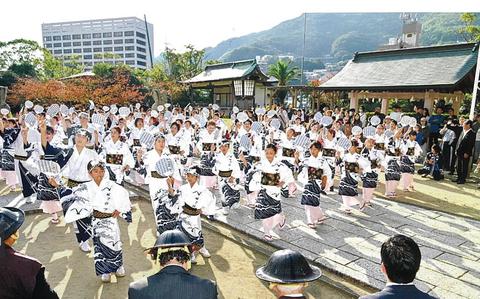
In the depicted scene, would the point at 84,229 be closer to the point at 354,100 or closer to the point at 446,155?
the point at 446,155

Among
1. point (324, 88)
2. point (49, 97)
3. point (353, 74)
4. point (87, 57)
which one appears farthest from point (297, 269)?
point (87, 57)

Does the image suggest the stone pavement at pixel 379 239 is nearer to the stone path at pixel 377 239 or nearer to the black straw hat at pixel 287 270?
the stone path at pixel 377 239

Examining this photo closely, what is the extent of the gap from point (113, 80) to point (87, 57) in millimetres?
96334

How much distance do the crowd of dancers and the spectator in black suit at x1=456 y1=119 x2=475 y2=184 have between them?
1686 millimetres

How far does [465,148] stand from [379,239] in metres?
6.01

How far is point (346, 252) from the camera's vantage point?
587 centimetres

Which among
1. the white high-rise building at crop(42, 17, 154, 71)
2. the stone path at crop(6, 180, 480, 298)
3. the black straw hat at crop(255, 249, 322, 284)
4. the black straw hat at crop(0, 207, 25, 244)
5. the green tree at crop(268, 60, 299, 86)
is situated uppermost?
the white high-rise building at crop(42, 17, 154, 71)

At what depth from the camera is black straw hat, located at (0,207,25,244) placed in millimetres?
2523

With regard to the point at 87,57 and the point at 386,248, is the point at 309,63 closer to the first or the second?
the point at 87,57

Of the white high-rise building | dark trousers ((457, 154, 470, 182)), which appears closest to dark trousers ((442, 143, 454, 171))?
dark trousers ((457, 154, 470, 182))

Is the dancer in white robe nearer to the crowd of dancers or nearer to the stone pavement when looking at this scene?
the crowd of dancers

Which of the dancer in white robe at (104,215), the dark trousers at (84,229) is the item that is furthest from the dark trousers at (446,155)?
the dark trousers at (84,229)

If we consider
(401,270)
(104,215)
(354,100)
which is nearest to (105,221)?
(104,215)

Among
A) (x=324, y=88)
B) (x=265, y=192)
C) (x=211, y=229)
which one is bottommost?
(x=211, y=229)
